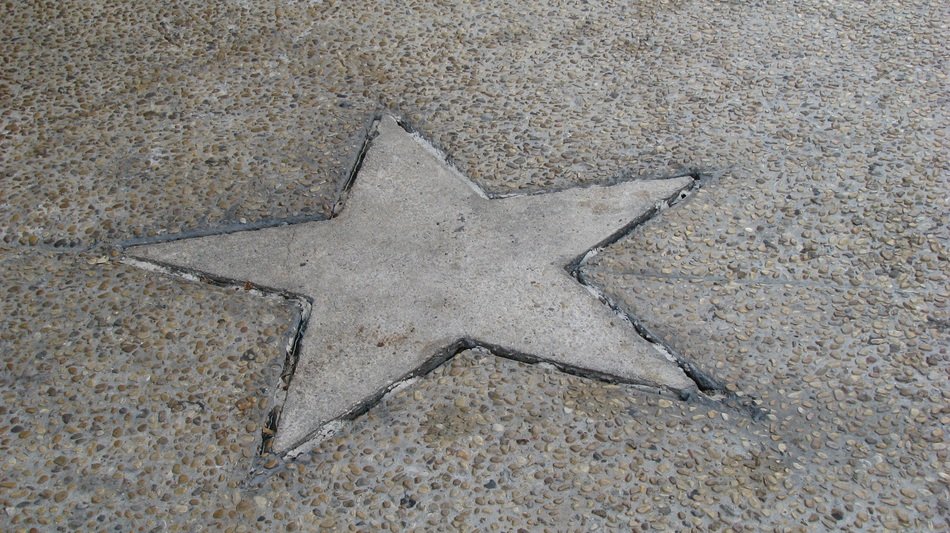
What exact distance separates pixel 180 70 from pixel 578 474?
2.11 m

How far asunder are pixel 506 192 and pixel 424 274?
16.6 inches

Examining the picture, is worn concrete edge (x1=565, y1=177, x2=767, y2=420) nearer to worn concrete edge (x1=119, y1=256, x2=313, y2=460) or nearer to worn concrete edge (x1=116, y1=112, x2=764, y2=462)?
worn concrete edge (x1=116, y1=112, x2=764, y2=462)

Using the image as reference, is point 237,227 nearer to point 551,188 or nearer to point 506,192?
point 506,192

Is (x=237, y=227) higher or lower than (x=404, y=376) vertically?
lower

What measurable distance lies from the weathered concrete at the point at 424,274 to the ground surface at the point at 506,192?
0.07 m

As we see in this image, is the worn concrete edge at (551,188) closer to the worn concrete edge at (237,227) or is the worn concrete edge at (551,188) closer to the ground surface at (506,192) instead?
the ground surface at (506,192)

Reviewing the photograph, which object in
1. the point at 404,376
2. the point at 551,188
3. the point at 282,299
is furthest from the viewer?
the point at 551,188

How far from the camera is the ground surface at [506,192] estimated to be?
1.97m

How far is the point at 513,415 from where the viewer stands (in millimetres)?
2100

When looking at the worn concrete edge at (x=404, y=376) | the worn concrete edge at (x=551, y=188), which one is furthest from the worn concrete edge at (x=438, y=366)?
the worn concrete edge at (x=551, y=188)

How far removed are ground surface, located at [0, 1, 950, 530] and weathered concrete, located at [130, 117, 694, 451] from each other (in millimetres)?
72

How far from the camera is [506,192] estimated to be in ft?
8.74

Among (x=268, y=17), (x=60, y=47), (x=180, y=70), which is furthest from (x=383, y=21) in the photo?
(x=60, y=47)

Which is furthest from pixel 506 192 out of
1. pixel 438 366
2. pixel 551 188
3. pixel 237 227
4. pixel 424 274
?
pixel 237 227
